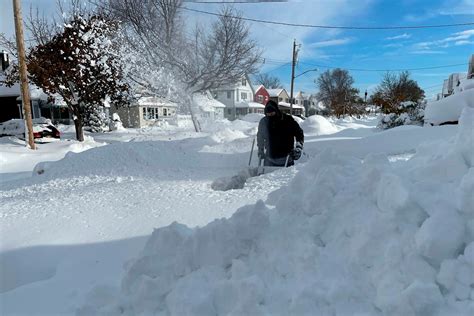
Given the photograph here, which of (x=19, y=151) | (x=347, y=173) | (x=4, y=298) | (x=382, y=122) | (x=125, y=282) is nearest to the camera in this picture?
(x=125, y=282)

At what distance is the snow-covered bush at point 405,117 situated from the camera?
17038mm

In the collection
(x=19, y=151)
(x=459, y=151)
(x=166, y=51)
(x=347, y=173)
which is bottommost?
(x=19, y=151)

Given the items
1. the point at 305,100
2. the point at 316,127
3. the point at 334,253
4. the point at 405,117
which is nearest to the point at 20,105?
the point at 316,127

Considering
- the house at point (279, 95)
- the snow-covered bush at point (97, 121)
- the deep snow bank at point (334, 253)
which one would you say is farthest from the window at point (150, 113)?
the house at point (279, 95)

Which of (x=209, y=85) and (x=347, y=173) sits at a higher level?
(x=209, y=85)

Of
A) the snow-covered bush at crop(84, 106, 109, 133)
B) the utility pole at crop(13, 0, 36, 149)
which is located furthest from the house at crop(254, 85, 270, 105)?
the utility pole at crop(13, 0, 36, 149)

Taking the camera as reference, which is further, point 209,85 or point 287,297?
point 209,85

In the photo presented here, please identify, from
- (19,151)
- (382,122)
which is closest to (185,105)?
(19,151)

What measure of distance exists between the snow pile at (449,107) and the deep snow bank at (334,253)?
6551mm

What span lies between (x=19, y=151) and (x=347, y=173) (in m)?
14.1

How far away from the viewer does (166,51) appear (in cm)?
1825

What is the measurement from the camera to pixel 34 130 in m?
16.8

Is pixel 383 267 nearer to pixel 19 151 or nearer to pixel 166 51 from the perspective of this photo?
pixel 19 151

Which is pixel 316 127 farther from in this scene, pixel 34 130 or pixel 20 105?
pixel 20 105
